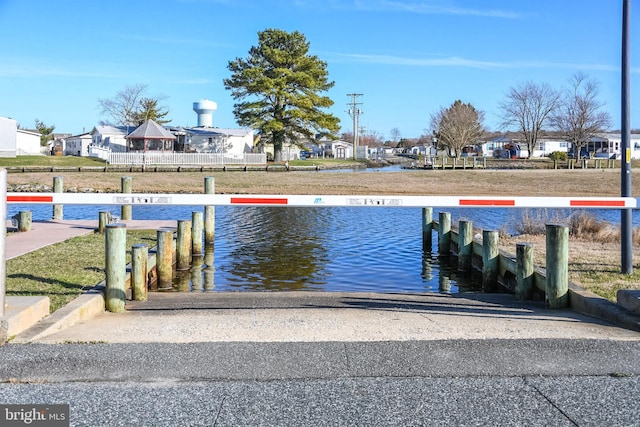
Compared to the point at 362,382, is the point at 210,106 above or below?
above

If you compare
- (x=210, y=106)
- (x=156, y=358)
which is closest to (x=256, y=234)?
(x=156, y=358)

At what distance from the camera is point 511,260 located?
36.2 feet

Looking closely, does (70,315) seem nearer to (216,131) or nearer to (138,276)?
(138,276)

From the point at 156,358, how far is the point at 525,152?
10150 cm

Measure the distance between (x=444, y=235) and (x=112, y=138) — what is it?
64.8 meters

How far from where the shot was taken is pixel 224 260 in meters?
15.5

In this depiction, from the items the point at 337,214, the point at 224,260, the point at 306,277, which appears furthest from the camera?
the point at 337,214

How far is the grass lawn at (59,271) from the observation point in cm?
869

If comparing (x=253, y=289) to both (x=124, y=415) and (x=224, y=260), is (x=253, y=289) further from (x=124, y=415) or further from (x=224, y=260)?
(x=124, y=415)

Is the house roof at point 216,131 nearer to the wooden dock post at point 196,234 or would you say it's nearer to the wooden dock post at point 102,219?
the wooden dock post at point 102,219

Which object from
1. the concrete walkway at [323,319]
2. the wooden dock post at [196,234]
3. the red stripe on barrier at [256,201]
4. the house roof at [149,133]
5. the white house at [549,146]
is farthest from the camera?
the white house at [549,146]

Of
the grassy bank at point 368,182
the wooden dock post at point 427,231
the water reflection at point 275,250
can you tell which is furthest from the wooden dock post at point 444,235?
the grassy bank at point 368,182

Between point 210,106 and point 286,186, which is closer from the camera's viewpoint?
point 286,186

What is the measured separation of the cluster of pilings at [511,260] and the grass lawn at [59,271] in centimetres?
582
